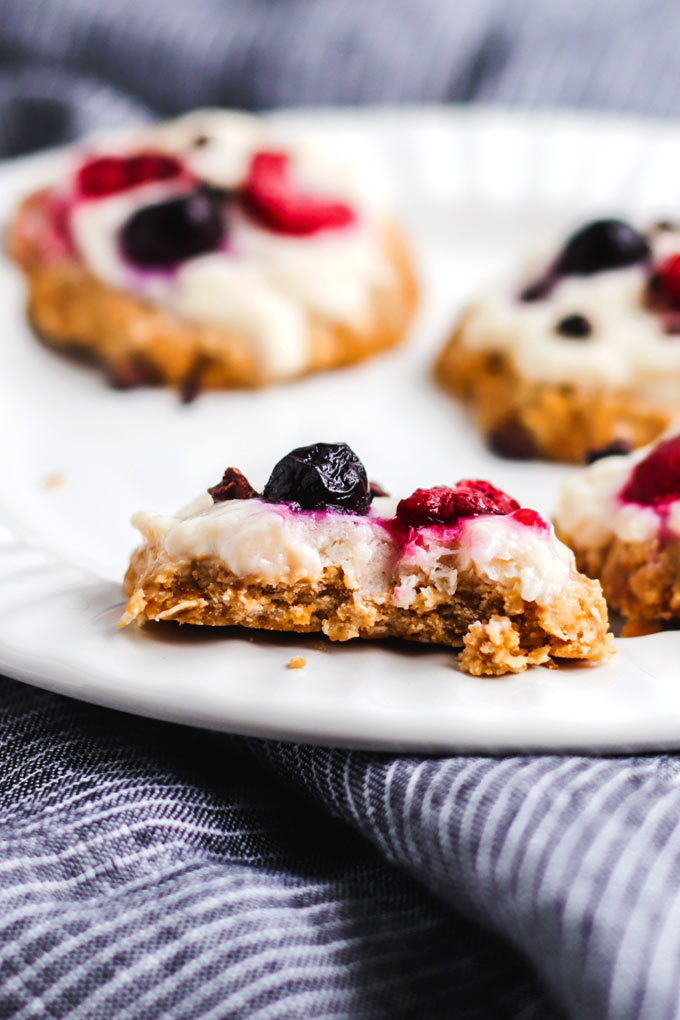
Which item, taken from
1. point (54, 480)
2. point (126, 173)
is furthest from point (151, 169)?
point (54, 480)

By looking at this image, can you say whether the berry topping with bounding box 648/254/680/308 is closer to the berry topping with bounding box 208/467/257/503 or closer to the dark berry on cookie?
the dark berry on cookie

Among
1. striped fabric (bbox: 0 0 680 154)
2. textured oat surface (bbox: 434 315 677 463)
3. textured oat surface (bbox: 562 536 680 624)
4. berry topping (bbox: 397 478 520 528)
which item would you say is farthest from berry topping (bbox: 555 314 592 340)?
striped fabric (bbox: 0 0 680 154)

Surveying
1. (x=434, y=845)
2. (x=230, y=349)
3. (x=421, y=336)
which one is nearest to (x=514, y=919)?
(x=434, y=845)

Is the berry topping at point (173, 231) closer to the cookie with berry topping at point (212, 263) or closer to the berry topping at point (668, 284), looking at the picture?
the cookie with berry topping at point (212, 263)

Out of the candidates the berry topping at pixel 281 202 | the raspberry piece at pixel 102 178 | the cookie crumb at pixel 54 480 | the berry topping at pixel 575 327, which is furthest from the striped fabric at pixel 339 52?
the cookie crumb at pixel 54 480

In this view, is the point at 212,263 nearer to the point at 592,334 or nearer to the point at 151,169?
the point at 151,169
